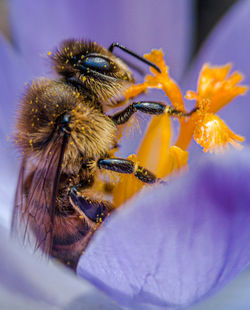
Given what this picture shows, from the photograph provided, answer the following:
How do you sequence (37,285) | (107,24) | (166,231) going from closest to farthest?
1. (166,231)
2. (37,285)
3. (107,24)

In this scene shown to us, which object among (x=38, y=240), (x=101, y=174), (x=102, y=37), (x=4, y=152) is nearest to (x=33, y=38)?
(x=102, y=37)

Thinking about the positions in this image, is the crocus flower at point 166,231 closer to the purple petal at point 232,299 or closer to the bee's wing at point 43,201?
the bee's wing at point 43,201

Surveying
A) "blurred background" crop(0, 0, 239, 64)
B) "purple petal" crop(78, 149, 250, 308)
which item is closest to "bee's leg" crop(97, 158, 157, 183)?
"purple petal" crop(78, 149, 250, 308)

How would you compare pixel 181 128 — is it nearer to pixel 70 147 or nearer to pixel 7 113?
pixel 70 147

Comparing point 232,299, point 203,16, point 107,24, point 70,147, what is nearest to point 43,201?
point 70,147

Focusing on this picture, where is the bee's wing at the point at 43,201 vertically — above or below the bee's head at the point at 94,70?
below

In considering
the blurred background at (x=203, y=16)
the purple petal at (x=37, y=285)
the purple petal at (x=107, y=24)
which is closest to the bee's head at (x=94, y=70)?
the purple petal at (x=37, y=285)
